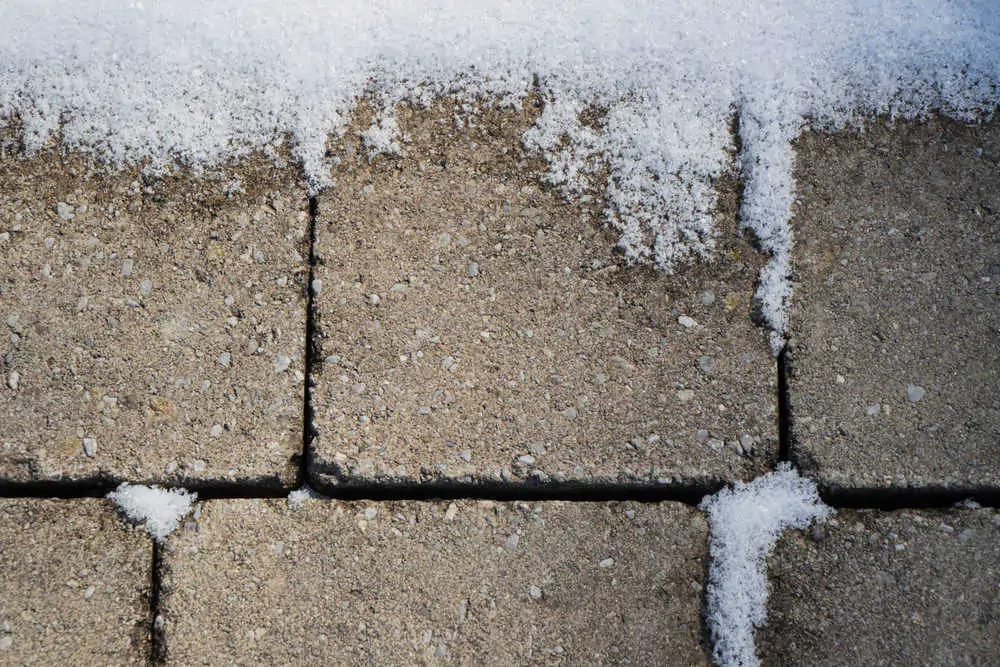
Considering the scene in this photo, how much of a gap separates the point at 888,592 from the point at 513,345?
2.53 ft

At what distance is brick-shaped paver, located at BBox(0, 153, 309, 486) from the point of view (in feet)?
4.37

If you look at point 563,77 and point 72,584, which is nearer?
point 72,584

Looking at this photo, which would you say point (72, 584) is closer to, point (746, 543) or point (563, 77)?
point (746, 543)

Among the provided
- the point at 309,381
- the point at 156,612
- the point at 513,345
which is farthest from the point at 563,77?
the point at 156,612

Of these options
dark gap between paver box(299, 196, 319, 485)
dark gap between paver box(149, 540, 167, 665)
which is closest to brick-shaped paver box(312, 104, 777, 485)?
dark gap between paver box(299, 196, 319, 485)

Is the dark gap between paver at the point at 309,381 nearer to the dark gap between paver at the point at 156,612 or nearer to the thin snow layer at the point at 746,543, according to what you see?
the dark gap between paver at the point at 156,612

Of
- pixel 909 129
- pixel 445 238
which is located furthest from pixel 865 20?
pixel 445 238

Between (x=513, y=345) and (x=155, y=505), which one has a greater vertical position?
(x=513, y=345)

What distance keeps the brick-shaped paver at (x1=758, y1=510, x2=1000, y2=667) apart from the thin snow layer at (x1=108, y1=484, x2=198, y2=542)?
3.38ft

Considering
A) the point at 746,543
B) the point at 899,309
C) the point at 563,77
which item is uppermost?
the point at 563,77

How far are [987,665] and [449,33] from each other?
1.49 metres

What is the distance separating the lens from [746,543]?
1.33 metres

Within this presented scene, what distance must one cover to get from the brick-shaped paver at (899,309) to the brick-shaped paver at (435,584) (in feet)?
1.08

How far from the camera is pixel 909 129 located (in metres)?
Result: 1.45
